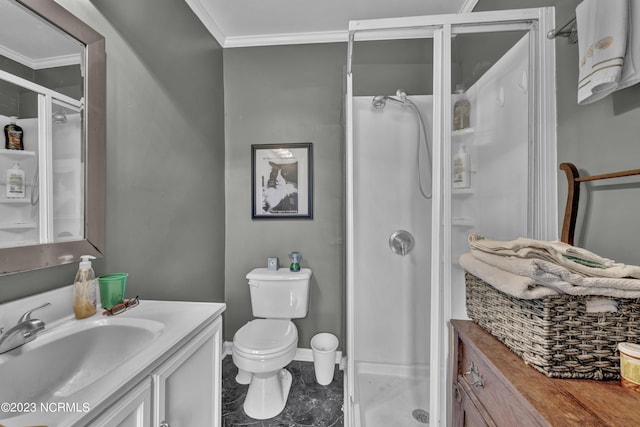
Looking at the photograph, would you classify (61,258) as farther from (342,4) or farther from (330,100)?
(342,4)

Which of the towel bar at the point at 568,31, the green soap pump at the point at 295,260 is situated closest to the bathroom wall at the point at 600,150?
the towel bar at the point at 568,31

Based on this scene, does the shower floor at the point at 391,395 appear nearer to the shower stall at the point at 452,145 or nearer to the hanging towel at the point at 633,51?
the shower stall at the point at 452,145

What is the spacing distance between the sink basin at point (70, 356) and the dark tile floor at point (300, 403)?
3.20 ft

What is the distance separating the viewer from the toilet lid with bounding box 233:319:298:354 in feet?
4.87

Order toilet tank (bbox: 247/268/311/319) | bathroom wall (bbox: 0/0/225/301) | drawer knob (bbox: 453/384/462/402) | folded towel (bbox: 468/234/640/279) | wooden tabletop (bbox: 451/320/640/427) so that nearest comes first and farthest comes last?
1. wooden tabletop (bbox: 451/320/640/427)
2. folded towel (bbox: 468/234/640/279)
3. drawer knob (bbox: 453/384/462/402)
4. bathroom wall (bbox: 0/0/225/301)
5. toilet tank (bbox: 247/268/311/319)

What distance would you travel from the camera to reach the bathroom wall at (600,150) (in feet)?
2.49

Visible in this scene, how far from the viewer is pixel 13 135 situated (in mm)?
839

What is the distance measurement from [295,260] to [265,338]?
2.01 feet

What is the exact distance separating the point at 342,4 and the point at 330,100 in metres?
0.62

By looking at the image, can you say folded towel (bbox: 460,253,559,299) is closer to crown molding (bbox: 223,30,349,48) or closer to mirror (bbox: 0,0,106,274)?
mirror (bbox: 0,0,106,274)

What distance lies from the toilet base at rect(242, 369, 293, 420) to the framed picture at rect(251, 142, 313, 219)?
3.73 feet

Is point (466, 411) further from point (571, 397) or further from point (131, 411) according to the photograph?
point (131, 411)

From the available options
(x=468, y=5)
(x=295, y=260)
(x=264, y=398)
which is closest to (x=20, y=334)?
(x=264, y=398)

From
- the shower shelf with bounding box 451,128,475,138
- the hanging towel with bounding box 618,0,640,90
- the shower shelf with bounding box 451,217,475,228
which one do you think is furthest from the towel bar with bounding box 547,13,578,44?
the shower shelf with bounding box 451,217,475,228
